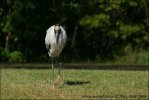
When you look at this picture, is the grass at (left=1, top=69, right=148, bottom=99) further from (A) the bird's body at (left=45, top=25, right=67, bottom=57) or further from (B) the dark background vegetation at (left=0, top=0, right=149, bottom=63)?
(B) the dark background vegetation at (left=0, top=0, right=149, bottom=63)

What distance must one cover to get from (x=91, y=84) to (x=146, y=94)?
230 cm

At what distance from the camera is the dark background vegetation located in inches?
1099

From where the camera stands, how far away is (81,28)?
30.4 m

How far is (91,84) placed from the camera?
13805 millimetres

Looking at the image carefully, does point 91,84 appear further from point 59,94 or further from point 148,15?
point 148,15

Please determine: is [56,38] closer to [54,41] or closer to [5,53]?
[54,41]

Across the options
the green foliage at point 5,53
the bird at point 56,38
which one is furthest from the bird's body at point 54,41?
the green foliage at point 5,53

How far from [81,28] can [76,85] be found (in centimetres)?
1704

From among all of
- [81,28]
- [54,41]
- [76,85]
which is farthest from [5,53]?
[76,85]

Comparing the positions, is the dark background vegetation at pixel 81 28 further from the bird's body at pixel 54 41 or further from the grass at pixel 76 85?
the bird's body at pixel 54 41

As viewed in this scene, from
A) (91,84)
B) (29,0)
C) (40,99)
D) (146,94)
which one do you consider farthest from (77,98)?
(29,0)

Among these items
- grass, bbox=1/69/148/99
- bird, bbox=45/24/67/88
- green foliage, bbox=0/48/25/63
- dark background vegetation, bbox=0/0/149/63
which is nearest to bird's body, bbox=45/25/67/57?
bird, bbox=45/24/67/88

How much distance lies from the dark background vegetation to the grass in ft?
38.2

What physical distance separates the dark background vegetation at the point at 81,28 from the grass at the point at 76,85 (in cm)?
1164
